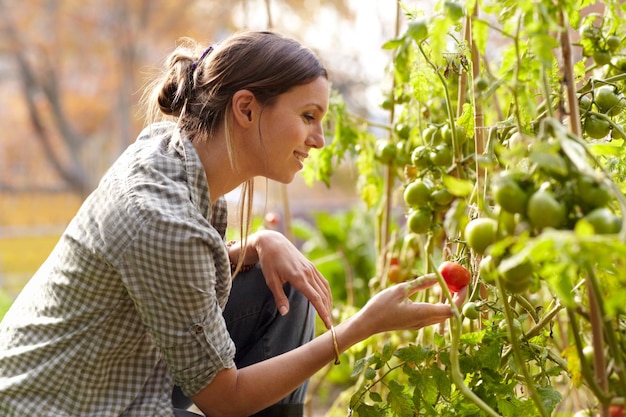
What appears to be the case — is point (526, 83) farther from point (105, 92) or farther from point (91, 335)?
point (105, 92)

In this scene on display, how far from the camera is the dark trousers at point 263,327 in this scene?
5.10ft

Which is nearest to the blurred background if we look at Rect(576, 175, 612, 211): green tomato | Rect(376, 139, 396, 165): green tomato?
Rect(376, 139, 396, 165): green tomato

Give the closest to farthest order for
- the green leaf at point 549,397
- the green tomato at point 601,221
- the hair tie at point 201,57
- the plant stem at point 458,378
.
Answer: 1. the green tomato at point 601,221
2. the plant stem at point 458,378
3. the green leaf at point 549,397
4. the hair tie at point 201,57

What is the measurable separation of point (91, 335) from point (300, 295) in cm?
48

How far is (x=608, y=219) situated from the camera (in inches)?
28.2

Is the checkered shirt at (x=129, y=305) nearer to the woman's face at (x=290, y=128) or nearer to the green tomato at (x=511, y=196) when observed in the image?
the woman's face at (x=290, y=128)

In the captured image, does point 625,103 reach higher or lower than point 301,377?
higher

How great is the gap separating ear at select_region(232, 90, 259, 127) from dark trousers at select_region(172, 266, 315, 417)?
382 millimetres

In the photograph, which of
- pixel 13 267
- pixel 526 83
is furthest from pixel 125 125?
Answer: pixel 526 83

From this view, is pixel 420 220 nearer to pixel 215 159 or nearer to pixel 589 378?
pixel 215 159

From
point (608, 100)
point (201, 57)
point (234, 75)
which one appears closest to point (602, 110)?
point (608, 100)

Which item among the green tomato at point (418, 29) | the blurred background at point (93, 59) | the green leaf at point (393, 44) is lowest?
the blurred background at point (93, 59)

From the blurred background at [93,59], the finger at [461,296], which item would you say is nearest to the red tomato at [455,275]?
the finger at [461,296]

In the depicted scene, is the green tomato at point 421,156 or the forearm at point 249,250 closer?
the green tomato at point 421,156
